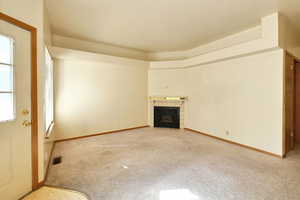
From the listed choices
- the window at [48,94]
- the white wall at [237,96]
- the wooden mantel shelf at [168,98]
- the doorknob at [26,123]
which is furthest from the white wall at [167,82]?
the doorknob at [26,123]

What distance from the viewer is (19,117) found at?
1837 millimetres

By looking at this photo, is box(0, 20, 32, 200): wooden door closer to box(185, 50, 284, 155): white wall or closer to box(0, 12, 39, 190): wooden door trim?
box(0, 12, 39, 190): wooden door trim

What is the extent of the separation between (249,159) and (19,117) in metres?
3.89

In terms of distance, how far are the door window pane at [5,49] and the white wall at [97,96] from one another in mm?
2310

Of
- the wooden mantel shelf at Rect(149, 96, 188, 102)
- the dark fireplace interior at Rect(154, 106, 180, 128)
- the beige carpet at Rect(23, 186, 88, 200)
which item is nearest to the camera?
the beige carpet at Rect(23, 186, 88, 200)

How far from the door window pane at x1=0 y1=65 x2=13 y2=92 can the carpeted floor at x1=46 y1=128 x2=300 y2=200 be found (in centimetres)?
146

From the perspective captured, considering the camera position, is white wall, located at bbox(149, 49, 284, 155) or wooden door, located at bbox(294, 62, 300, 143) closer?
white wall, located at bbox(149, 49, 284, 155)

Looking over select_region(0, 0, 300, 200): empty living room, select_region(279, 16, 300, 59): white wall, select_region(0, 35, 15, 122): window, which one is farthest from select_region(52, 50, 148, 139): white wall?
select_region(279, 16, 300, 59): white wall

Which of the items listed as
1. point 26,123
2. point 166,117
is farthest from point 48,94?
point 166,117

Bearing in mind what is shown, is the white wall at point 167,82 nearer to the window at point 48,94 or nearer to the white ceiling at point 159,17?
the white ceiling at point 159,17

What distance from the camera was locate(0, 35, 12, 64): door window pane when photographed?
1.66 meters

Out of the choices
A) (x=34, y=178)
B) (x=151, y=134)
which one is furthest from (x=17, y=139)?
Answer: (x=151, y=134)

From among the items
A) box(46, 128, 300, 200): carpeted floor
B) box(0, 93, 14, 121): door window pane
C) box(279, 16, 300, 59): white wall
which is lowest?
box(46, 128, 300, 200): carpeted floor

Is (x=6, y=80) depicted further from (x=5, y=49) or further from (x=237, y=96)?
(x=237, y=96)
